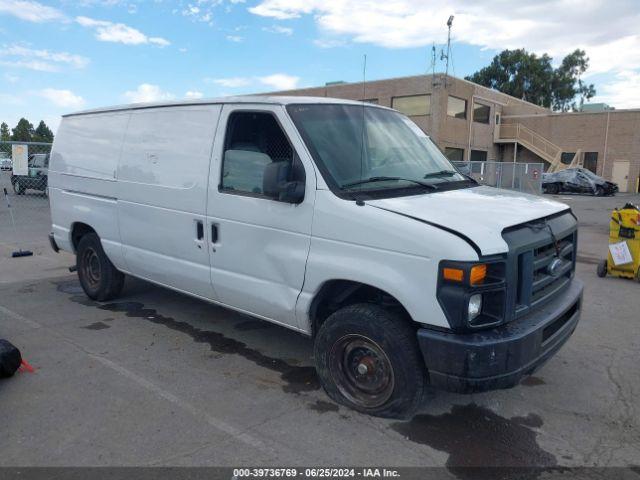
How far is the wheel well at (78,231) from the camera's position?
635 centimetres

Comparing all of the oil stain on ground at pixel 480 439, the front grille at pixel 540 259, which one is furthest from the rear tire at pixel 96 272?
the front grille at pixel 540 259

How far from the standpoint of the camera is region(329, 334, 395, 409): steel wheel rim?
3492mm

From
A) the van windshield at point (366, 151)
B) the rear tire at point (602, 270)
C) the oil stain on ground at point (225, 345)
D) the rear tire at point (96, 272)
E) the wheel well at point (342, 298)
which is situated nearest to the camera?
the wheel well at point (342, 298)

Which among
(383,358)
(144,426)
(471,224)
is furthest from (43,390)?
(471,224)

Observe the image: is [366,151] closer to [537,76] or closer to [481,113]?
[481,113]

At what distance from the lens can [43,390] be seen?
158 inches

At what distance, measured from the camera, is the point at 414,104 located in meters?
32.4

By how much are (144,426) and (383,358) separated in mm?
1681

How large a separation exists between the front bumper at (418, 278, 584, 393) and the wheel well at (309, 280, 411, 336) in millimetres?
406

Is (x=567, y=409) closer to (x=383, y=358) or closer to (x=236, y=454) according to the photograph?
(x=383, y=358)

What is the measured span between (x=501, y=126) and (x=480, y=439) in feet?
129

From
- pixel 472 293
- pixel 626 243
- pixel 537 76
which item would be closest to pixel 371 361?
pixel 472 293

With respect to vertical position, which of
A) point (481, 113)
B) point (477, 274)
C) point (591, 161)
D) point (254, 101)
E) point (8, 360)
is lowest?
point (8, 360)

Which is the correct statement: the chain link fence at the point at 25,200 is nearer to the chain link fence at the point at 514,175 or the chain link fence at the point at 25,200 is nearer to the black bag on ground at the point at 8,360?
the black bag on ground at the point at 8,360
